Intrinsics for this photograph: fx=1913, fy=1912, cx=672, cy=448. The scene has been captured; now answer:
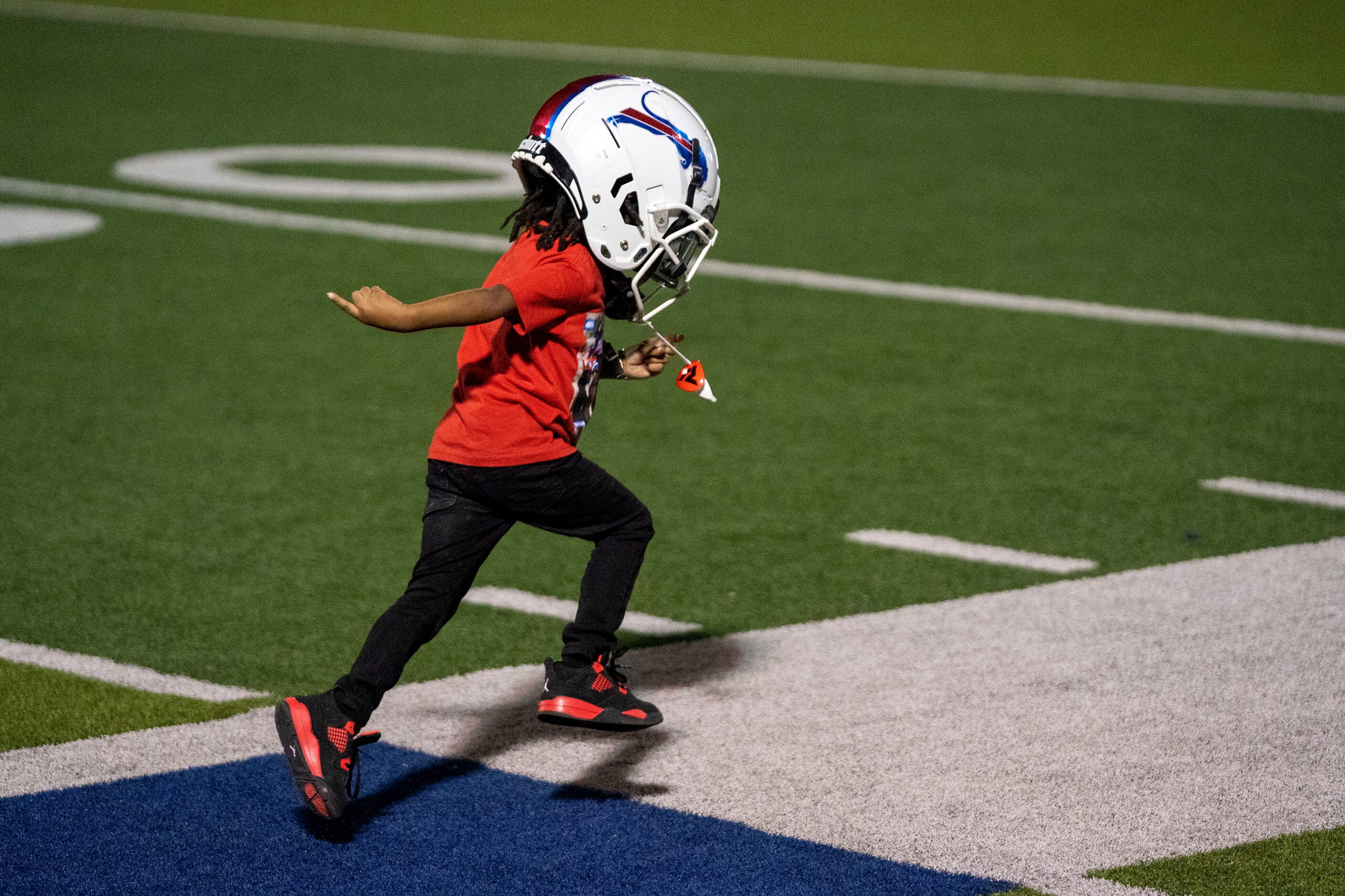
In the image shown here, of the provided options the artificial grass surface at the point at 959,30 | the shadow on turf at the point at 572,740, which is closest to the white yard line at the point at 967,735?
the shadow on turf at the point at 572,740

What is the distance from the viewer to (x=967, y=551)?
6.12 m

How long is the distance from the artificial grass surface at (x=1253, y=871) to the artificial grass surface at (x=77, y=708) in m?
2.19

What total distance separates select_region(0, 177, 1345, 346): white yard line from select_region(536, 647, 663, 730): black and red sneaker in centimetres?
596

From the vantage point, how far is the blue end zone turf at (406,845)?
3773 millimetres

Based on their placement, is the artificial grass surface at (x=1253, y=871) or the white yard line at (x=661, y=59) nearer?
Result: the artificial grass surface at (x=1253, y=871)

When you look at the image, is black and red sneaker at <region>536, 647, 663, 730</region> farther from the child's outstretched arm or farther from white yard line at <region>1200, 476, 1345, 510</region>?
white yard line at <region>1200, 476, 1345, 510</region>

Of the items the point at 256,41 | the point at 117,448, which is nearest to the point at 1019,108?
the point at 256,41

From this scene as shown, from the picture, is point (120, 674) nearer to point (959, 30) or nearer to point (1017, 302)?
point (1017, 302)

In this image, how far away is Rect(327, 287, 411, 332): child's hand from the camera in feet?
12.4

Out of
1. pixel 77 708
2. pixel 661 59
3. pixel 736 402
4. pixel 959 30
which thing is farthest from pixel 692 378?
pixel 959 30

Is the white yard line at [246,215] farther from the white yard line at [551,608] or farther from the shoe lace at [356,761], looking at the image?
the shoe lace at [356,761]

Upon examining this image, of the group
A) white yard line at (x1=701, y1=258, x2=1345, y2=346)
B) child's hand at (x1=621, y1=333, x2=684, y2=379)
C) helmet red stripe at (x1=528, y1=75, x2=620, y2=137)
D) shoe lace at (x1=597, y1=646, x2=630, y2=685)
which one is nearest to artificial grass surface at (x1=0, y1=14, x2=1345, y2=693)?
white yard line at (x1=701, y1=258, x2=1345, y2=346)

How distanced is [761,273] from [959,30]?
1598 centimetres

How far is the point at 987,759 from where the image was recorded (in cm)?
441
